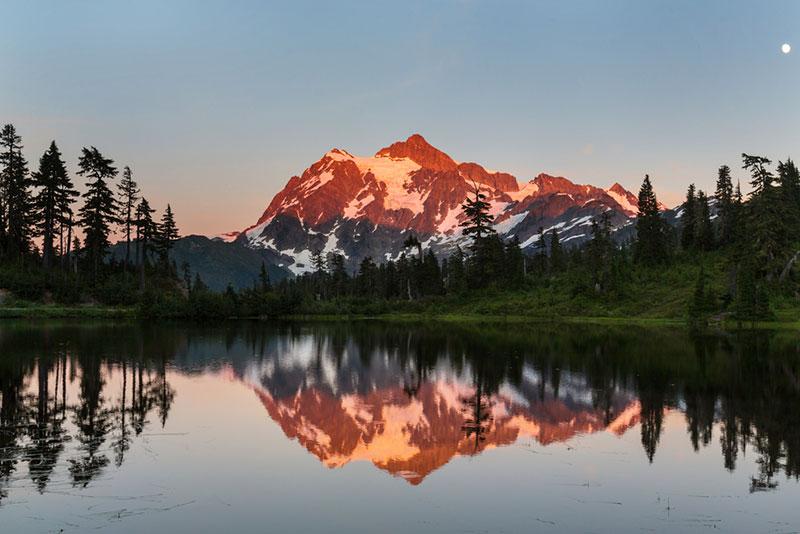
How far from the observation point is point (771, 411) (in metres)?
27.0

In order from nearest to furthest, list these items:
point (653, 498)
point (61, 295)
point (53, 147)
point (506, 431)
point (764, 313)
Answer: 1. point (653, 498)
2. point (506, 431)
3. point (764, 313)
4. point (61, 295)
5. point (53, 147)

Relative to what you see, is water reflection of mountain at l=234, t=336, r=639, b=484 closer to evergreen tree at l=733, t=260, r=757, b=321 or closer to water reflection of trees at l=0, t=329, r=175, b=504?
water reflection of trees at l=0, t=329, r=175, b=504

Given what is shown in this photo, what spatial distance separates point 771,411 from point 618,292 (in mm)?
82446

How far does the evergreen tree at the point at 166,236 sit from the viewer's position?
400 feet

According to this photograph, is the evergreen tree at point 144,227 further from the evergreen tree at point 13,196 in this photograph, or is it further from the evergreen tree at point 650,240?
the evergreen tree at point 650,240

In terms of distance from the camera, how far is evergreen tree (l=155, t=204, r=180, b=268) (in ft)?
400

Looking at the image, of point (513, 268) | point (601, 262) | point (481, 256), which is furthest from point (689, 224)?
point (481, 256)

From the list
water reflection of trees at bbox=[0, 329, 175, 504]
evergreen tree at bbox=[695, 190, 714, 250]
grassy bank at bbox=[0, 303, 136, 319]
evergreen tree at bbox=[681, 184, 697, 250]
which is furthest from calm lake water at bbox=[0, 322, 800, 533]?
evergreen tree at bbox=[681, 184, 697, 250]

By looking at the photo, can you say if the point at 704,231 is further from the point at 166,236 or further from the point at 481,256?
the point at 166,236

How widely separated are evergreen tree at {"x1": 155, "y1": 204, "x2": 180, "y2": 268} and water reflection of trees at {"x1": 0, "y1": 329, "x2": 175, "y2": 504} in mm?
74513

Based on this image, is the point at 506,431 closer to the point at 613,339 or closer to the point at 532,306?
the point at 613,339

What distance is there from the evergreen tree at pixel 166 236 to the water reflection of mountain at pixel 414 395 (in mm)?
65016

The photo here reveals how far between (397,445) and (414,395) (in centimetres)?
1029

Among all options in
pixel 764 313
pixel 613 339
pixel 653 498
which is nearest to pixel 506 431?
pixel 653 498
